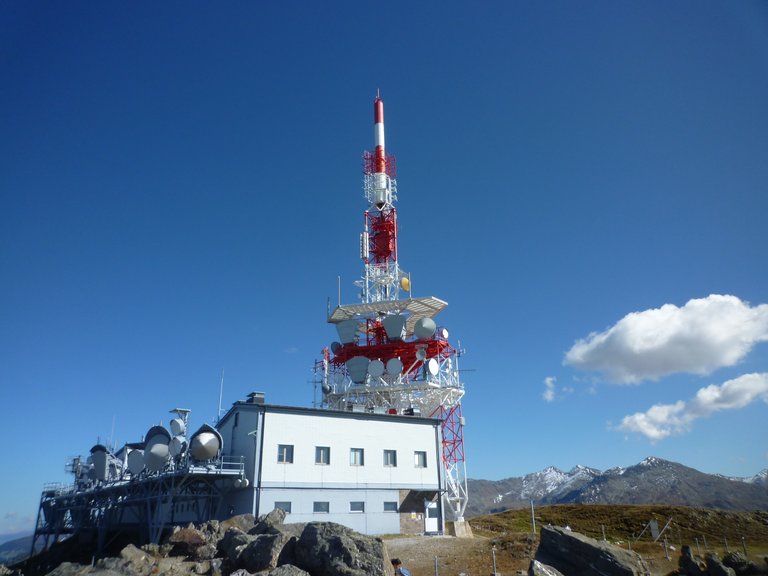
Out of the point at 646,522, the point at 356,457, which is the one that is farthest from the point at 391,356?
the point at 646,522

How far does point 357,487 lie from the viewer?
120 ft

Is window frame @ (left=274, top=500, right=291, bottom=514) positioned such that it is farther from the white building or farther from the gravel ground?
the gravel ground

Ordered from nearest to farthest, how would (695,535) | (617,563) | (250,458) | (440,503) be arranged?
(617,563) < (250,458) < (440,503) < (695,535)

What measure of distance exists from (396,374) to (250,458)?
16711 mm

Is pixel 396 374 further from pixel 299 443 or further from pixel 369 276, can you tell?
pixel 299 443

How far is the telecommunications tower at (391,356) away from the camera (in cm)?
4797

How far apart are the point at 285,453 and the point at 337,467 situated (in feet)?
11.3

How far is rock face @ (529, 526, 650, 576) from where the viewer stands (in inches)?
805

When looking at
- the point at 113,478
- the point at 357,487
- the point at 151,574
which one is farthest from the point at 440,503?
the point at 113,478

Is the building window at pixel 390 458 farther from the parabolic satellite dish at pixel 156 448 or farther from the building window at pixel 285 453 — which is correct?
the parabolic satellite dish at pixel 156 448

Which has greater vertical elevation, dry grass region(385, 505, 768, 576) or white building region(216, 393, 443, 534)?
white building region(216, 393, 443, 534)

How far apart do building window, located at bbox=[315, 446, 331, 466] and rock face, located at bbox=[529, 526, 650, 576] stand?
54.9ft

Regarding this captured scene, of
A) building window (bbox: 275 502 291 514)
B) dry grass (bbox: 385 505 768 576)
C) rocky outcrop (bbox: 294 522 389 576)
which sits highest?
building window (bbox: 275 502 291 514)

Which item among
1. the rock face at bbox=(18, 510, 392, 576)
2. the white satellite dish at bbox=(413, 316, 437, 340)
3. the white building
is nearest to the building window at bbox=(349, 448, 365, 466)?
the white building
